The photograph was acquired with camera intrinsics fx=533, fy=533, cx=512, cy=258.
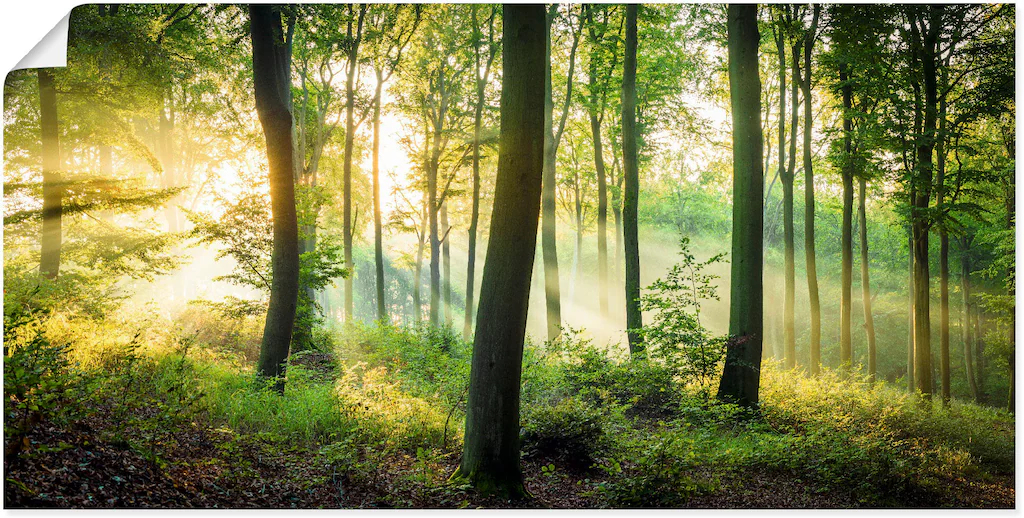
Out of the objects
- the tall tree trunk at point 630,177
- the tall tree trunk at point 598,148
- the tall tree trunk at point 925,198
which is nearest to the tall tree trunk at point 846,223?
the tall tree trunk at point 925,198

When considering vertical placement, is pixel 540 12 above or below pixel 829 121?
below

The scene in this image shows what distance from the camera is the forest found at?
14.3ft

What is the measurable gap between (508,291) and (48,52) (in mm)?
Result: 4363

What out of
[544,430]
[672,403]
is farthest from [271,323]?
[672,403]

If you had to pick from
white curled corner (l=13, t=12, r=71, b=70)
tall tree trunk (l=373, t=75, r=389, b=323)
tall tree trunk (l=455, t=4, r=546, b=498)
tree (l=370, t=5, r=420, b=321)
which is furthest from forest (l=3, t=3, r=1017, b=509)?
white curled corner (l=13, t=12, r=71, b=70)

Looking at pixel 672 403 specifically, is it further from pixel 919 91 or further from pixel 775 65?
pixel 775 65

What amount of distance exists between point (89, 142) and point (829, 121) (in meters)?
17.6

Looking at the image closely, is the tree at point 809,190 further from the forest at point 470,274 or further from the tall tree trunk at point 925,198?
the tall tree trunk at point 925,198

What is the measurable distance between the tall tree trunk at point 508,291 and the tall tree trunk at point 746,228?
4.30 m

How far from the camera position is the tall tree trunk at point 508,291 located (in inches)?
169

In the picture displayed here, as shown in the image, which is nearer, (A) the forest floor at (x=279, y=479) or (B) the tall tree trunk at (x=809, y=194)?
(A) the forest floor at (x=279, y=479)

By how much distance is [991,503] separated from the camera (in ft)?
15.5

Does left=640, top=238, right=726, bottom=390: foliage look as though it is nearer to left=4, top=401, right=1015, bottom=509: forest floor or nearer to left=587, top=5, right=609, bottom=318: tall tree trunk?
left=4, top=401, right=1015, bottom=509: forest floor

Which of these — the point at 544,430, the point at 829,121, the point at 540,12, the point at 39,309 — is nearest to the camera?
the point at 540,12
